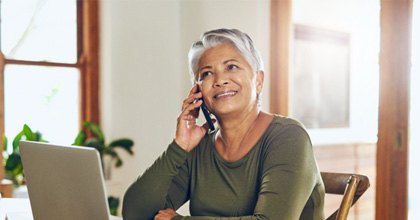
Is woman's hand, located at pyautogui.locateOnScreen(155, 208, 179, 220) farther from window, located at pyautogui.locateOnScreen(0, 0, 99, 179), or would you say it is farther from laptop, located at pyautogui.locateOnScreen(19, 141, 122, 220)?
window, located at pyautogui.locateOnScreen(0, 0, 99, 179)

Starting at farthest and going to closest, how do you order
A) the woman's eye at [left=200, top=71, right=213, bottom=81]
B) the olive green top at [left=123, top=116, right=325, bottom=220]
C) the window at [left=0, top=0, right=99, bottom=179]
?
the window at [left=0, top=0, right=99, bottom=179] < the woman's eye at [left=200, top=71, right=213, bottom=81] < the olive green top at [left=123, top=116, right=325, bottom=220]

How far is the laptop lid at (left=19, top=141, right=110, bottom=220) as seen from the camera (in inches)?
53.2

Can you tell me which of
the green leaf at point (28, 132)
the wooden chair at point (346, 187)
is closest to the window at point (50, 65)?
the green leaf at point (28, 132)

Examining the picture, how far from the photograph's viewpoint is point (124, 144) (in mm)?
3871

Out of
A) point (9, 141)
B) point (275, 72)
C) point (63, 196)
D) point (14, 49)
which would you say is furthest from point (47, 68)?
point (63, 196)

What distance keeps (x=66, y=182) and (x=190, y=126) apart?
1.75 ft

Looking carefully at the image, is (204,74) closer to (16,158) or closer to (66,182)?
(66,182)

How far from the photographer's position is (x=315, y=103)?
4.46 meters

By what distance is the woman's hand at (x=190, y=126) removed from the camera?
180 cm

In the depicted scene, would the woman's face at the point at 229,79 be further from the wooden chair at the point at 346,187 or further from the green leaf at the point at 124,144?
the green leaf at the point at 124,144

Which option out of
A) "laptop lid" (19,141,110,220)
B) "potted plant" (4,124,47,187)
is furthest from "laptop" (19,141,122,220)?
"potted plant" (4,124,47,187)

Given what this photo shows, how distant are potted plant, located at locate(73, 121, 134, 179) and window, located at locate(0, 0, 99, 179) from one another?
4.0 inches

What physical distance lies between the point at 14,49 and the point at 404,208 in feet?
8.39

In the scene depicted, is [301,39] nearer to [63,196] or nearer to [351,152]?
[351,152]
